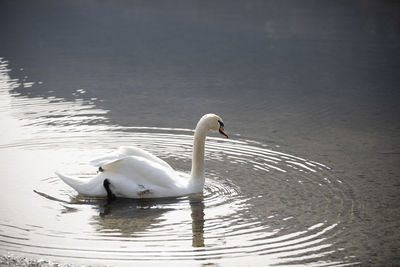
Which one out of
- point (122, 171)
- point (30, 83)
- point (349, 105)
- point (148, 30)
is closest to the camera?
point (122, 171)

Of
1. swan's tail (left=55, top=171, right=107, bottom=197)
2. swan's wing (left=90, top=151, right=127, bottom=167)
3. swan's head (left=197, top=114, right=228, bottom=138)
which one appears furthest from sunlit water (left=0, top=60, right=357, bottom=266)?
swan's head (left=197, top=114, right=228, bottom=138)

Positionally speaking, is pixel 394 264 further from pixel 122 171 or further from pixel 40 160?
pixel 40 160

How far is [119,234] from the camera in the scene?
6.15 meters

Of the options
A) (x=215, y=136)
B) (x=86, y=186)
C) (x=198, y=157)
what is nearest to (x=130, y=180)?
(x=86, y=186)

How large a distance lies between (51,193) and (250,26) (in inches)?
511

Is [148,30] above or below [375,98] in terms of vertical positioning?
above

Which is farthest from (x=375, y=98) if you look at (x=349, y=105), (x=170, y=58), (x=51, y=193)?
(x=51, y=193)

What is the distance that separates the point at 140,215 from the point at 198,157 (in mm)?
1006

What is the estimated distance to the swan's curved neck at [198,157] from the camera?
23.8 feet

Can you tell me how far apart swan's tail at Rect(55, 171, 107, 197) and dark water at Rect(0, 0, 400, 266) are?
0.10m

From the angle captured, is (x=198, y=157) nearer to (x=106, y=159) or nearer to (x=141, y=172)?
(x=141, y=172)

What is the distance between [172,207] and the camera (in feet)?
22.6

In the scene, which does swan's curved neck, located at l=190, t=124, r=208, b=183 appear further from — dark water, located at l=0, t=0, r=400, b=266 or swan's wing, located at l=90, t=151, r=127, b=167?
swan's wing, located at l=90, t=151, r=127, b=167

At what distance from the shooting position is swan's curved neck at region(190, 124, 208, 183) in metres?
7.25
